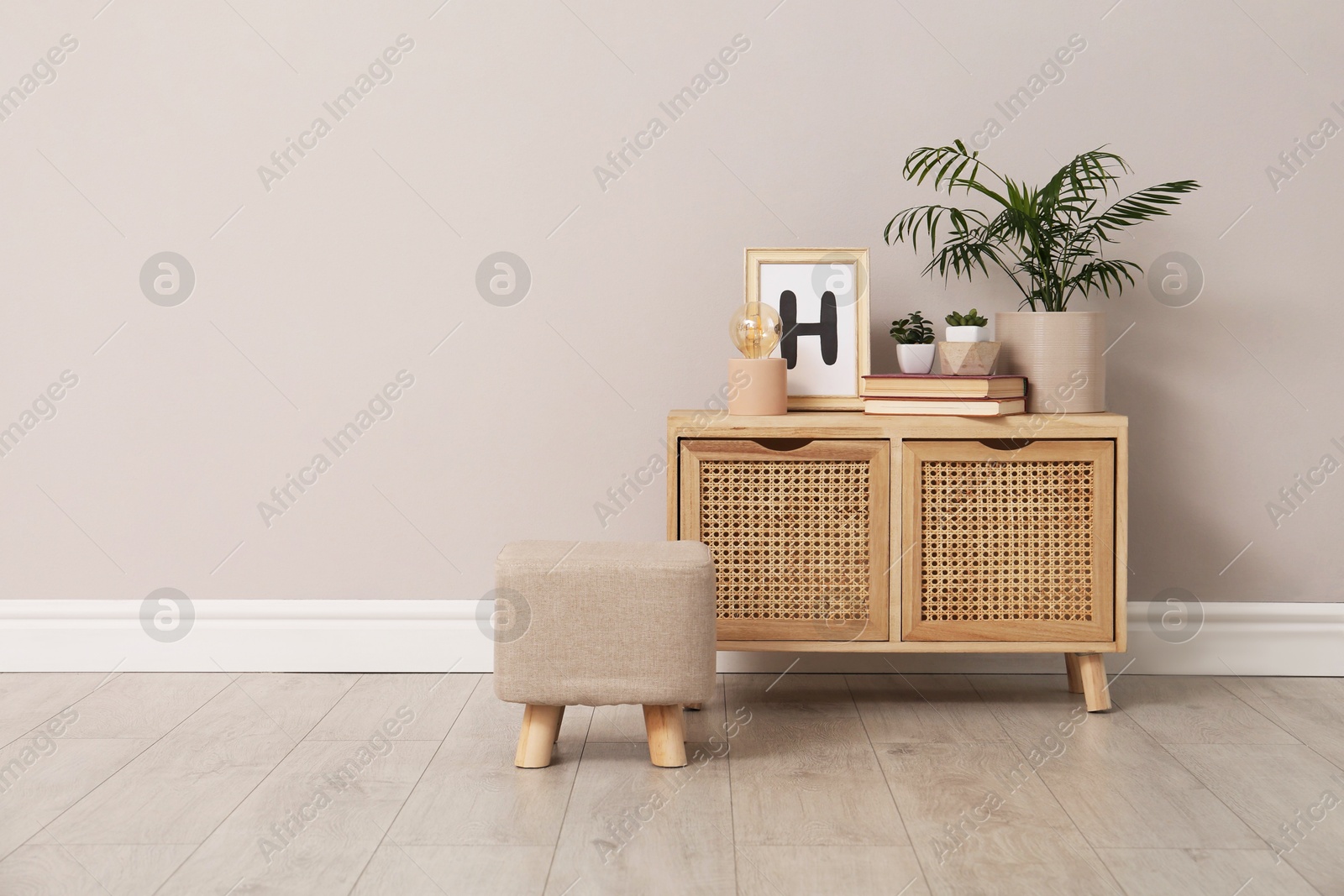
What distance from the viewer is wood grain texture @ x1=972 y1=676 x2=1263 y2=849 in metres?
1.64

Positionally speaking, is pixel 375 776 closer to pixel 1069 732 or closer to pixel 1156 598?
pixel 1069 732

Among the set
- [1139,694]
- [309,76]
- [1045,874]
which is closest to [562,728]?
[1045,874]

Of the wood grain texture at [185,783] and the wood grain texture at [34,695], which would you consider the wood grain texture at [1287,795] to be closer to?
the wood grain texture at [185,783]

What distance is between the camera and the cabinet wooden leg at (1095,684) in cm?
223

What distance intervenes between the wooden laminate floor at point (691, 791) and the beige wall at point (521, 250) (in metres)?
0.38

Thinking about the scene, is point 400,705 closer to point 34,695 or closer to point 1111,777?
point 34,695

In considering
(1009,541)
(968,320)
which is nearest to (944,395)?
(968,320)

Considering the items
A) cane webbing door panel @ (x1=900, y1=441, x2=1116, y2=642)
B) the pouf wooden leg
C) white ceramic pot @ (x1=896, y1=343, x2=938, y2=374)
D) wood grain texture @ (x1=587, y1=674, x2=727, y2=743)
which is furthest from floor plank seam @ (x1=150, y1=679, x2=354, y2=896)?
white ceramic pot @ (x1=896, y1=343, x2=938, y2=374)

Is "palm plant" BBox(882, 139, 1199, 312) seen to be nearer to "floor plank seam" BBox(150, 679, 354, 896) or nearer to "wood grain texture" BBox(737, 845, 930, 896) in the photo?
"wood grain texture" BBox(737, 845, 930, 896)

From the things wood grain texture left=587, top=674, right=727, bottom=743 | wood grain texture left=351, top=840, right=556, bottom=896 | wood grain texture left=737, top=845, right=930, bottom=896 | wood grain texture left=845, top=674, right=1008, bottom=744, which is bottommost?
wood grain texture left=845, top=674, right=1008, bottom=744

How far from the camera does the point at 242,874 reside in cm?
151

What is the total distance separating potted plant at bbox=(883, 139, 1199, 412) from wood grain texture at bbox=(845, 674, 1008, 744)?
2.15 ft

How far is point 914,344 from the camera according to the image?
2279mm

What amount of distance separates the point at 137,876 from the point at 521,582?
71cm
